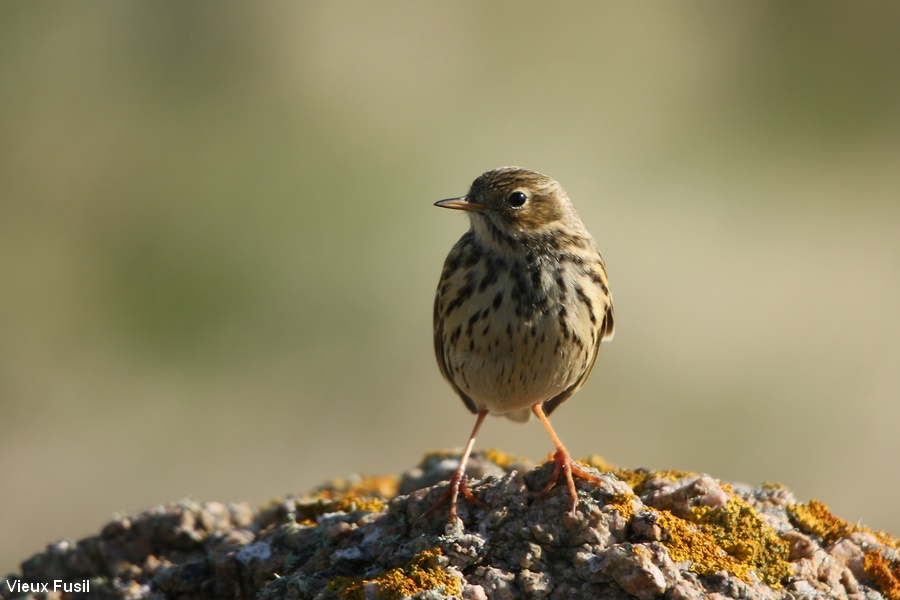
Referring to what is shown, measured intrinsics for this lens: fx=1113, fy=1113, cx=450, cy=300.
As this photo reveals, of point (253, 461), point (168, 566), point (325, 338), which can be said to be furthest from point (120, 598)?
point (325, 338)

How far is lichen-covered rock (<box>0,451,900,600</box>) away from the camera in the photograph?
16.2 ft

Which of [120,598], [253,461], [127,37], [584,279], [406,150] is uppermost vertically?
[127,37]

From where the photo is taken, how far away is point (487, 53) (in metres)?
23.2

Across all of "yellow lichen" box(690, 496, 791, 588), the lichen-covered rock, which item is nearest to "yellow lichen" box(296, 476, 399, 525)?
the lichen-covered rock

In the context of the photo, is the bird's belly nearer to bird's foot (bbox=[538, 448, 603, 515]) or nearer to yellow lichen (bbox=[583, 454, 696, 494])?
yellow lichen (bbox=[583, 454, 696, 494])

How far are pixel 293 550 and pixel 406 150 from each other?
1495 cm

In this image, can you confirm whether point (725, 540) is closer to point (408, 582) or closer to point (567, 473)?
point (567, 473)

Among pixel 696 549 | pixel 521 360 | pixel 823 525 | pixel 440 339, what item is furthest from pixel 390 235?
pixel 696 549

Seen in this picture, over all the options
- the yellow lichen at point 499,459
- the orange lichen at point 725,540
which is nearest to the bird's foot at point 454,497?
the orange lichen at point 725,540

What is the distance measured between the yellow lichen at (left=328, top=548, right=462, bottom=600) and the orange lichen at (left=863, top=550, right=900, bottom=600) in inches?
81.6

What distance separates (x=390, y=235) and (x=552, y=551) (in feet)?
44.3

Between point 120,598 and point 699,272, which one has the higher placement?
point 699,272

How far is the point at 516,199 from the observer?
673 centimetres

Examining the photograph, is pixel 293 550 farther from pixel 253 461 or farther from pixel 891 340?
pixel 891 340
